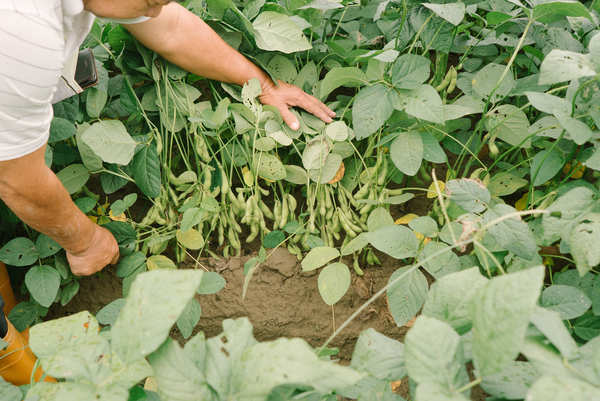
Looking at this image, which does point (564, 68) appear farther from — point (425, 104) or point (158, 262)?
point (158, 262)

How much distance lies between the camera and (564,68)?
0.71 m

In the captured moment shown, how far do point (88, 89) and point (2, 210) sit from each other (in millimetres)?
441

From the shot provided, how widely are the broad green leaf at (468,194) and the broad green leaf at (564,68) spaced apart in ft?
0.74

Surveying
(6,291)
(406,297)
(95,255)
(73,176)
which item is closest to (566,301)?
(406,297)

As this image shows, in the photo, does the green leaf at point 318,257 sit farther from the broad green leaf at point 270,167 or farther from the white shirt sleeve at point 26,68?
the white shirt sleeve at point 26,68

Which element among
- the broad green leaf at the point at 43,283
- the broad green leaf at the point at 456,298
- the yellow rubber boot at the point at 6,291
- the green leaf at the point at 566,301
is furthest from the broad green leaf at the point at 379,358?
the yellow rubber boot at the point at 6,291

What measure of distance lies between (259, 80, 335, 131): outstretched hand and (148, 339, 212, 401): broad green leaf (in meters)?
0.86

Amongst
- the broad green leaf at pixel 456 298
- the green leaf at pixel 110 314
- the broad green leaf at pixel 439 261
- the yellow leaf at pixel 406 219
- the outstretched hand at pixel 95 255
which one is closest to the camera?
the broad green leaf at pixel 456 298

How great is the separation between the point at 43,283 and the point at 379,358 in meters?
0.98

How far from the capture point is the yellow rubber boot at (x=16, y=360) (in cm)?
105

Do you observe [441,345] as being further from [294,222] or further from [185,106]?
[185,106]

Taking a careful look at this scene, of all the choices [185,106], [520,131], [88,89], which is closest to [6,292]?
[88,89]

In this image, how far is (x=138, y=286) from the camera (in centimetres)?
49

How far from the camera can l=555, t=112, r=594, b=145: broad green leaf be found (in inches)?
31.4
